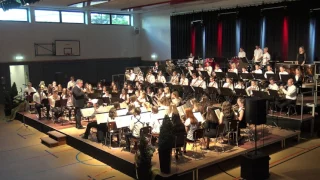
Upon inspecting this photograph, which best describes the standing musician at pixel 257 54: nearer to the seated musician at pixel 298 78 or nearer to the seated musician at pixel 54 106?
the seated musician at pixel 298 78

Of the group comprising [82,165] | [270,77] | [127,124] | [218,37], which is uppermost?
[218,37]

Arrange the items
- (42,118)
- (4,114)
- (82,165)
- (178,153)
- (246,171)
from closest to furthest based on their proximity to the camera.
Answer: (246,171)
(178,153)
(82,165)
(42,118)
(4,114)

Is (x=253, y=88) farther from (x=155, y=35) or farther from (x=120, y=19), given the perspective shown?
(x=120, y=19)

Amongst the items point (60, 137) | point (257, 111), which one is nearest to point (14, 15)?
point (60, 137)

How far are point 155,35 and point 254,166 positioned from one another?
1957 centimetres

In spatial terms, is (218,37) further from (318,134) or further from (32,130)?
(32,130)

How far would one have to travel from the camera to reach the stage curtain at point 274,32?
18.7 meters

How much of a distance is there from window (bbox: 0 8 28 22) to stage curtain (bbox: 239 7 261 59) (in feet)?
45.1

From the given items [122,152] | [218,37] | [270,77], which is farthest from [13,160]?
[218,37]

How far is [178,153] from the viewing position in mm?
9727

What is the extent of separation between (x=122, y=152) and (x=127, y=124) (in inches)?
32.7

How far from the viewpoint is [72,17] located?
2456 centimetres

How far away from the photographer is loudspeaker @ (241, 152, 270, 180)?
8445 millimetres

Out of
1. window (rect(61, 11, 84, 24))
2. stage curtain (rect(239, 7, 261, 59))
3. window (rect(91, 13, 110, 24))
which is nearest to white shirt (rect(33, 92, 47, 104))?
window (rect(61, 11, 84, 24))
